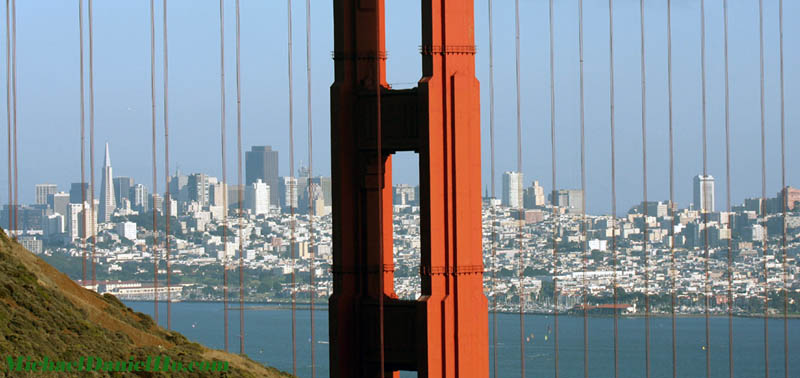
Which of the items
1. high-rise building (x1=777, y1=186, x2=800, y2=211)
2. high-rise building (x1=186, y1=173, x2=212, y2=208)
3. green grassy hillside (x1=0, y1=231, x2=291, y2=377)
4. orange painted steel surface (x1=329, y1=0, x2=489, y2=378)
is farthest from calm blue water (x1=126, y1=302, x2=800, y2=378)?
orange painted steel surface (x1=329, y1=0, x2=489, y2=378)

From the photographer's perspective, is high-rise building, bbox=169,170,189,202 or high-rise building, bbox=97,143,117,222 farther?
high-rise building, bbox=169,170,189,202

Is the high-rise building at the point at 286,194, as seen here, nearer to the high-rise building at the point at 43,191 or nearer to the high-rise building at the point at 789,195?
the high-rise building at the point at 43,191

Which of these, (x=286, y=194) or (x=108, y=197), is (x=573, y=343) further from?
(x=108, y=197)

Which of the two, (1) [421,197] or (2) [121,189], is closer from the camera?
(1) [421,197]

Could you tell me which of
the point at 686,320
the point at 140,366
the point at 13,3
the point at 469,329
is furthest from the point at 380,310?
the point at 686,320

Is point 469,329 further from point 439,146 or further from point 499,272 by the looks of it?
point 499,272

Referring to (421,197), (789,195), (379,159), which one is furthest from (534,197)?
(421,197)

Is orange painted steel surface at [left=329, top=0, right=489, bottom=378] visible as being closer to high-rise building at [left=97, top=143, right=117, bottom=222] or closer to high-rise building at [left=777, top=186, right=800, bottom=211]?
high-rise building at [left=777, top=186, right=800, bottom=211]
